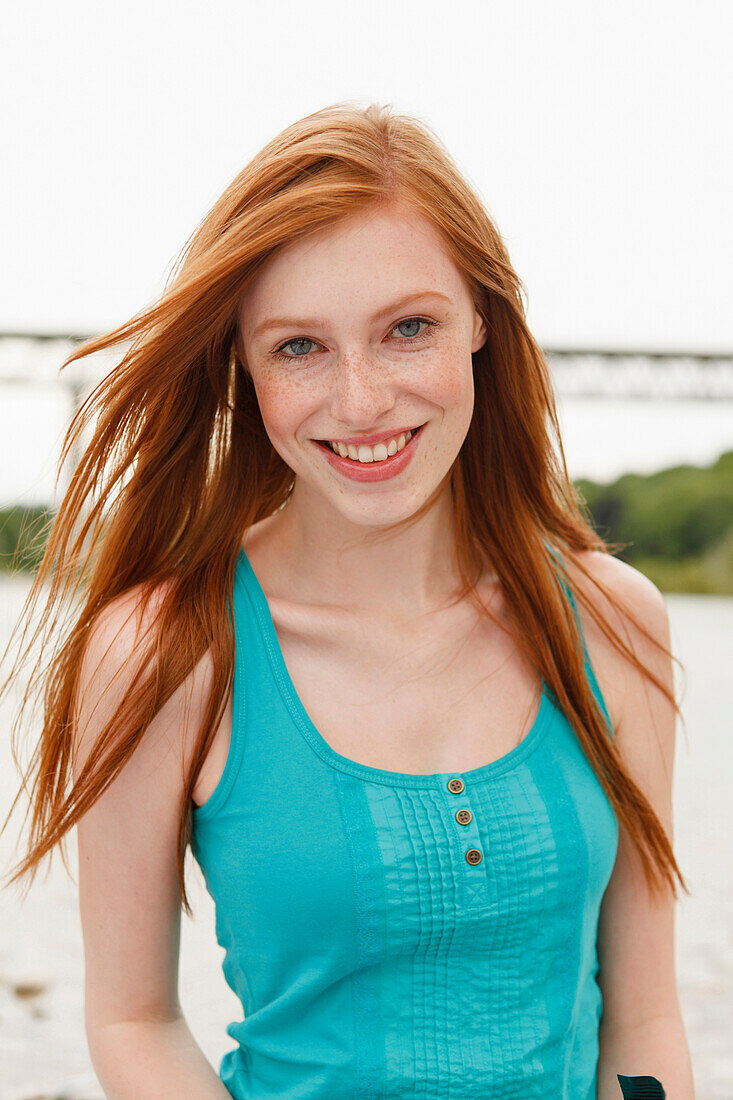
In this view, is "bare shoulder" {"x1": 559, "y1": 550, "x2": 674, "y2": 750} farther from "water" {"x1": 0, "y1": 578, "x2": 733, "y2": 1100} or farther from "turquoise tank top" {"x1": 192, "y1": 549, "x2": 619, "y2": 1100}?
"water" {"x1": 0, "y1": 578, "x2": 733, "y2": 1100}

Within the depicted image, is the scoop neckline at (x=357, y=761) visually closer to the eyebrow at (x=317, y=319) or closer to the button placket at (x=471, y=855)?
the button placket at (x=471, y=855)

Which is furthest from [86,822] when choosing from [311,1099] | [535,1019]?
[535,1019]

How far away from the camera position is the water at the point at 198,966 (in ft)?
8.00

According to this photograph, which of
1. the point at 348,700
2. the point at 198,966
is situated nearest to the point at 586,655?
the point at 348,700

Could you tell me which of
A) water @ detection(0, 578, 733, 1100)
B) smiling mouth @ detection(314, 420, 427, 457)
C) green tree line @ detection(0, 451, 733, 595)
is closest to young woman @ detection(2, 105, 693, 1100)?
smiling mouth @ detection(314, 420, 427, 457)

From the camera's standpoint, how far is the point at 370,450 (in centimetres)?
121

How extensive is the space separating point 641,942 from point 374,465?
0.71m

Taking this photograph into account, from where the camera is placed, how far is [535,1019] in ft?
4.06

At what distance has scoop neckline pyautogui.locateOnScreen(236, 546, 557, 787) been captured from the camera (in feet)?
3.98

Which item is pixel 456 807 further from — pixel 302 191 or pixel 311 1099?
pixel 302 191

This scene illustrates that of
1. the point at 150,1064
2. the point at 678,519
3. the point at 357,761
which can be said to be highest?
the point at 357,761

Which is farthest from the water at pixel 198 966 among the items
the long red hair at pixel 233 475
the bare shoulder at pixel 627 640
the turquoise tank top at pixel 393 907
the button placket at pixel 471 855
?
the button placket at pixel 471 855

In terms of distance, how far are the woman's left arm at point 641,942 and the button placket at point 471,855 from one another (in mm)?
269

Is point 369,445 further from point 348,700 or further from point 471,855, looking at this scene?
point 471,855
